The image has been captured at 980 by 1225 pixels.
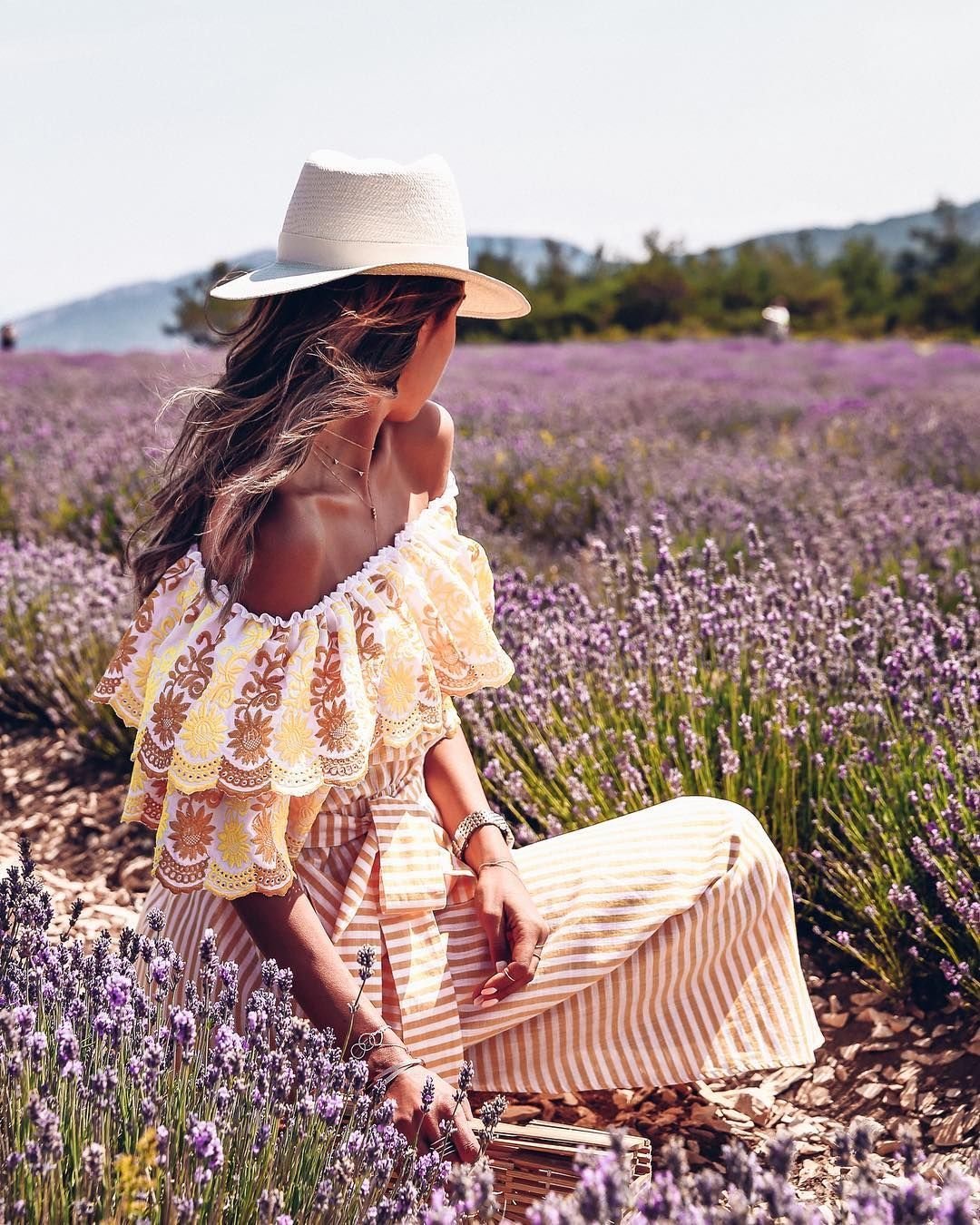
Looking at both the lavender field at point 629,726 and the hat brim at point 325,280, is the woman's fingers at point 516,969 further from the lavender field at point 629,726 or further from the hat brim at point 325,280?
the hat brim at point 325,280

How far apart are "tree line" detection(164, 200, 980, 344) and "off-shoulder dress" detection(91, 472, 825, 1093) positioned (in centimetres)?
2702

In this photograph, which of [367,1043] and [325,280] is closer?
[367,1043]

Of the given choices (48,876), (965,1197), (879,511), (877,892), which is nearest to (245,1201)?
(965,1197)

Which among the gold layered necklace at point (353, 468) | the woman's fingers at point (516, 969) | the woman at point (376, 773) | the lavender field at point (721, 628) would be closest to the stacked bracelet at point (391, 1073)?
the woman at point (376, 773)

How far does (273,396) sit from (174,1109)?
3.12 feet

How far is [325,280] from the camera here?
1.70 m

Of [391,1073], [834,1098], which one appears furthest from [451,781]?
[834,1098]

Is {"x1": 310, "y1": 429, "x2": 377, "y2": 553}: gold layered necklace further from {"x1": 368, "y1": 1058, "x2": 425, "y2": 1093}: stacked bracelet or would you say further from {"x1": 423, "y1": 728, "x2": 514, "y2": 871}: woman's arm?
{"x1": 368, "y1": 1058, "x2": 425, "y2": 1093}: stacked bracelet

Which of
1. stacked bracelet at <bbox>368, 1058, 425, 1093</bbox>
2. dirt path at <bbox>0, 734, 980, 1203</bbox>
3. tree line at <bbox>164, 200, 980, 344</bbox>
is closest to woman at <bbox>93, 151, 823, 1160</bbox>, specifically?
stacked bracelet at <bbox>368, 1058, 425, 1093</bbox>

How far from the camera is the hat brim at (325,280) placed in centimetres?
171

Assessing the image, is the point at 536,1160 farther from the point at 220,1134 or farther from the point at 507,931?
the point at 220,1134

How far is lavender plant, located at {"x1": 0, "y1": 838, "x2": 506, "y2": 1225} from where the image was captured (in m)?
1.10

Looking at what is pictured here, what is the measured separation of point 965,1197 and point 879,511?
12.7 ft

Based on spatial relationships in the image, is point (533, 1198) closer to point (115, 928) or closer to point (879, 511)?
point (115, 928)
